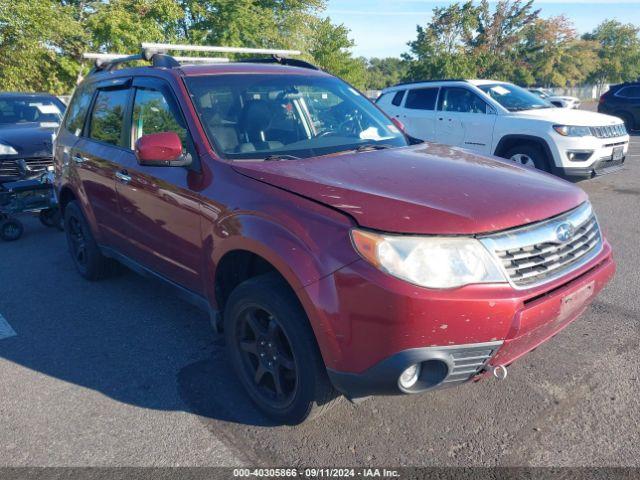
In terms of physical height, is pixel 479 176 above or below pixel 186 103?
below

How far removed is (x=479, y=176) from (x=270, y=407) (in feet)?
5.38

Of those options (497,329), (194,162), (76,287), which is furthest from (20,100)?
(497,329)

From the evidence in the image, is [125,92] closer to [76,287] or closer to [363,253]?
[76,287]

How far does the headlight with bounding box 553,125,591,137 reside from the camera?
7.51 m

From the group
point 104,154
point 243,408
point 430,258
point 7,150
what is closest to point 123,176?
point 104,154

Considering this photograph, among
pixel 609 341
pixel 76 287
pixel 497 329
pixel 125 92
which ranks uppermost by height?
pixel 125 92

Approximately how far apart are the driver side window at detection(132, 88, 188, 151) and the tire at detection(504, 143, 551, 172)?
576cm

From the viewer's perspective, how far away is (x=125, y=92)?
396 centimetres

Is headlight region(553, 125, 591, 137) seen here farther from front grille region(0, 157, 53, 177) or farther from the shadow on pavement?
front grille region(0, 157, 53, 177)

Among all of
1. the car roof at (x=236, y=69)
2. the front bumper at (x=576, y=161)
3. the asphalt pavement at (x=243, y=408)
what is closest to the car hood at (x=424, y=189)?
the car roof at (x=236, y=69)

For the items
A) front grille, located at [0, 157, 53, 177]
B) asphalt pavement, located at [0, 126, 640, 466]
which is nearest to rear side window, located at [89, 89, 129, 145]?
asphalt pavement, located at [0, 126, 640, 466]

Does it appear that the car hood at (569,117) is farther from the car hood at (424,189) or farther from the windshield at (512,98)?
the car hood at (424,189)

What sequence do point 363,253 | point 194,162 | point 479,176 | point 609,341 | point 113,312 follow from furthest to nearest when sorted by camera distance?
point 113,312 < point 609,341 < point 194,162 < point 479,176 < point 363,253

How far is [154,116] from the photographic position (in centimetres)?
360
